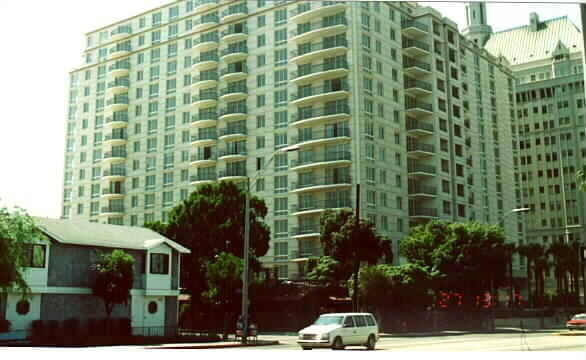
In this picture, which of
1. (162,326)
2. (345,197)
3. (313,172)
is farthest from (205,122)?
(162,326)

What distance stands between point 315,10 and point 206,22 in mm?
15086

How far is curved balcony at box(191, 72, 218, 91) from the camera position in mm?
65625

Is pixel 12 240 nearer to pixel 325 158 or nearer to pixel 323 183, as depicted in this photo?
pixel 323 183

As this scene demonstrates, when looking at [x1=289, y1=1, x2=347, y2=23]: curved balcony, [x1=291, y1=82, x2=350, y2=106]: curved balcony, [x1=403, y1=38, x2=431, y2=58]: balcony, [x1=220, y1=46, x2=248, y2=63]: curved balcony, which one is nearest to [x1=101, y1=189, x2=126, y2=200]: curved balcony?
[x1=220, y1=46, x2=248, y2=63]: curved balcony

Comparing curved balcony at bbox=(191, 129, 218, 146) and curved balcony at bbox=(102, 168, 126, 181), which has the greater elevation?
curved balcony at bbox=(191, 129, 218, 146)

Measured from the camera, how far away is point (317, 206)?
54.5 m

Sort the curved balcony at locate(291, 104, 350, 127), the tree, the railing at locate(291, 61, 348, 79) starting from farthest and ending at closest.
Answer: the railing at locate(291, 61, 348, 79), the curved balcony at locate(291, 104, 350, 127), the tree

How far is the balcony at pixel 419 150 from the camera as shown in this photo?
57.5 meters

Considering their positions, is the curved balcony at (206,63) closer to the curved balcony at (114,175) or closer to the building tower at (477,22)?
the curved balcony at (114,175)

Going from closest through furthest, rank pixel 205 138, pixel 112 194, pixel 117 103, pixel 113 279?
pixel 113 279
pixel 205 138
pixel 112 194
pixel 117 103

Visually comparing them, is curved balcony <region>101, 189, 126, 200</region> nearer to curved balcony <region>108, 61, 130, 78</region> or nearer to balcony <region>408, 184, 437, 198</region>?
curved balcony <region>108, 61, 130, 78</region>

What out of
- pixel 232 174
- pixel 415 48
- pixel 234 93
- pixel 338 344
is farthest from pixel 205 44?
pixel 338 344

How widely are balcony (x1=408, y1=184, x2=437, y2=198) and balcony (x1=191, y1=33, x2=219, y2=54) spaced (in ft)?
83.4

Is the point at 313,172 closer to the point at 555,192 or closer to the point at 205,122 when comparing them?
the point at 205,122
